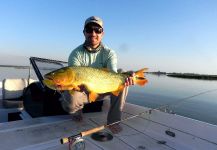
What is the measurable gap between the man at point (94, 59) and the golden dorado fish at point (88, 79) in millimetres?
620

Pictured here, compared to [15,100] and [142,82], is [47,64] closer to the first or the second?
[15,100]

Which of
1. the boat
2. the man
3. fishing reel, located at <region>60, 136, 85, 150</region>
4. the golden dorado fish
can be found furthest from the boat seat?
fishing reel, located at <region>60, 136, 85, 150</region>

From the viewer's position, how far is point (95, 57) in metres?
4.47

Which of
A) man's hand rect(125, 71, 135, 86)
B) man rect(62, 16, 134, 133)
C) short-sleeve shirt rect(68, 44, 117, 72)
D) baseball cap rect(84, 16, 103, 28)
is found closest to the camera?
man's hand rect(125, 71, 135, 86)

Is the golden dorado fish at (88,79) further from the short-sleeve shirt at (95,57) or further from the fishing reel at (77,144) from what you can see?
the short-sleeve shirt at (95,57)

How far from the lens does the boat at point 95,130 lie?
10.1 ft

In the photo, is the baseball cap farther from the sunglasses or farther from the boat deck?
the boat deck

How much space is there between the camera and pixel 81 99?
4.10 meters

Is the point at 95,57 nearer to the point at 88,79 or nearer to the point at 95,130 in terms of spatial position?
the point at 88,79

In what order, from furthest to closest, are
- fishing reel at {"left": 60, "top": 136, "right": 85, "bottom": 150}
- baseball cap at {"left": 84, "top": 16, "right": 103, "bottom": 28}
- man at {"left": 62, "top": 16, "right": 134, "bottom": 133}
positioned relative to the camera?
baseball cap at {"left": 84, "top": 16, "right": 103, "bottom": 28} < man at {"left": 62, "top": 16, "right": 134, "bottom": 133} < fishing reel at {"left": 60, "top": 136, "right": 85, "bottom": 150}

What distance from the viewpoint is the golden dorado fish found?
119 inches

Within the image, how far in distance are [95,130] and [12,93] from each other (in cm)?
348

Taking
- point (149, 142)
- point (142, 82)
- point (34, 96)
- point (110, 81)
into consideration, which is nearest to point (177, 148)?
point (149, 142)

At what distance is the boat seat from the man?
6.90ft
